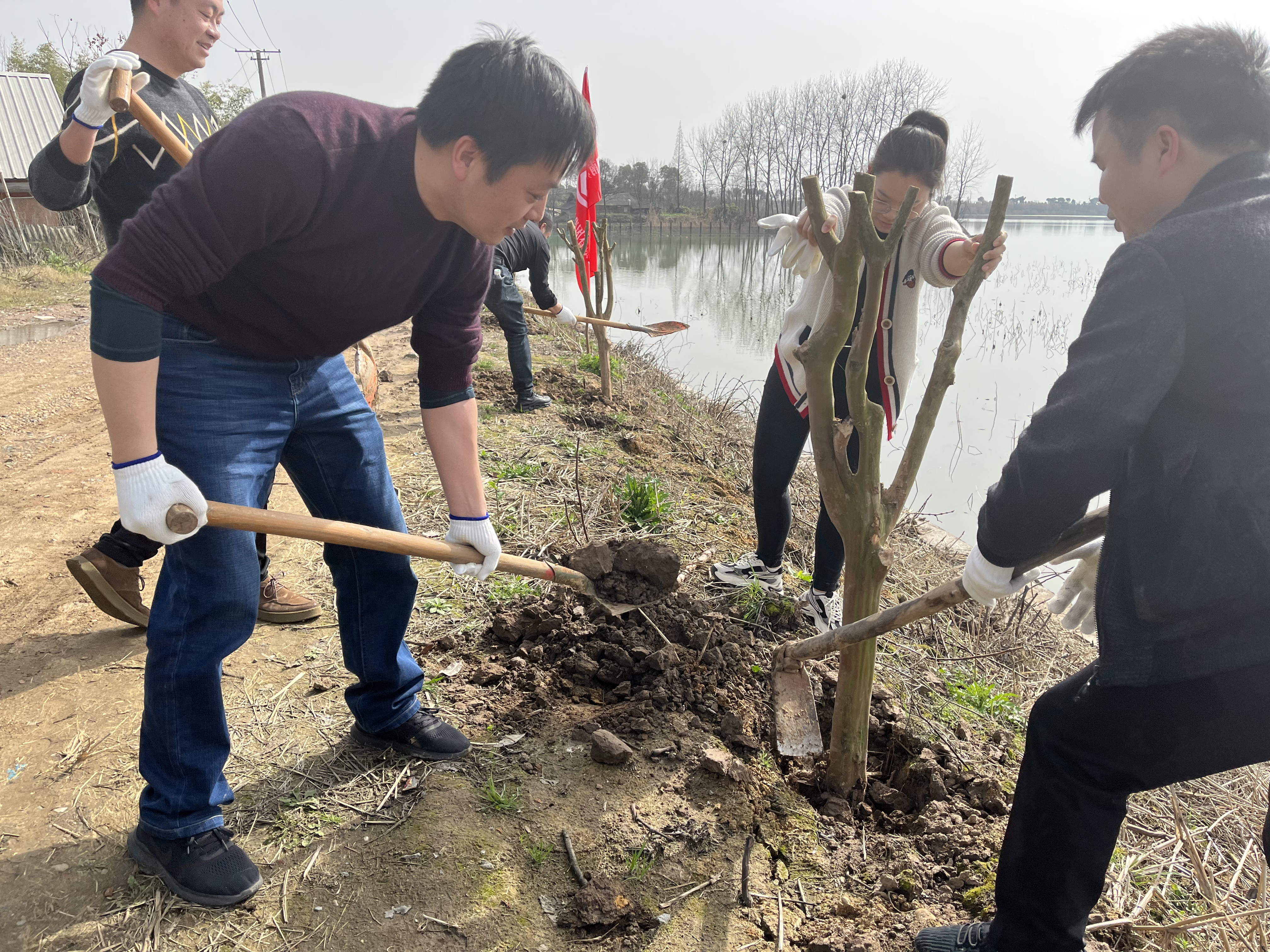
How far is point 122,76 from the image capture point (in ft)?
7.54

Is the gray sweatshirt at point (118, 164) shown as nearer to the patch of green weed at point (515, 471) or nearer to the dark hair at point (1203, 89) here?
the patch of green weed at point (515, 471)

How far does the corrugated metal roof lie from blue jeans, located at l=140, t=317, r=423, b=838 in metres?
17.3

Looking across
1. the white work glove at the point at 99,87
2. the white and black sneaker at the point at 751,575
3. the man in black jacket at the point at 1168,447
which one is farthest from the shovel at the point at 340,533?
the white work glove at the point at 99,87

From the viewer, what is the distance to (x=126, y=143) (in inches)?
100

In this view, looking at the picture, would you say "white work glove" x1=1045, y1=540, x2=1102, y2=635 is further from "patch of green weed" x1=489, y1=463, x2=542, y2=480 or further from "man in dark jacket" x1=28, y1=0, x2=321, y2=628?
"patch of green weed" x1=489, y1=463, x2=542, y2=480

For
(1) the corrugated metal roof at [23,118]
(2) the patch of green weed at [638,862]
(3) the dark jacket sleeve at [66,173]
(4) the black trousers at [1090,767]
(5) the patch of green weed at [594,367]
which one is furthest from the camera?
(1) the corrugated metal roof at [23,118]

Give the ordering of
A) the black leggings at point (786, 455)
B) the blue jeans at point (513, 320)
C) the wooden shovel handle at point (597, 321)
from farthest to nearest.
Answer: the wooden shovel handle at point (597, 321) < the blue jeans at point (513, 320) < the black leggings at point (786, 455)

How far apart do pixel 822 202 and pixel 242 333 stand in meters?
1.38

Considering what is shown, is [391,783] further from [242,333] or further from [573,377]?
[573,377]

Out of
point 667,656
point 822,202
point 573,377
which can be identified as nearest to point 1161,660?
point 822,202

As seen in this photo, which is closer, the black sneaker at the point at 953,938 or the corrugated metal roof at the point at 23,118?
the black sneaker at the point at 953,938

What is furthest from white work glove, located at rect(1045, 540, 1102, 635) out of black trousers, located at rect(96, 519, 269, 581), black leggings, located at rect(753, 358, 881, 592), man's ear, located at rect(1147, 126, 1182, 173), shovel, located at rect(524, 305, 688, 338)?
shovel, located at rect(524, 305, 688, 338)

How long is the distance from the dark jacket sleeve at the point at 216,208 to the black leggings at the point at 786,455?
196 cm

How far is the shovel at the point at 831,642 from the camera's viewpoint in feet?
5.61
